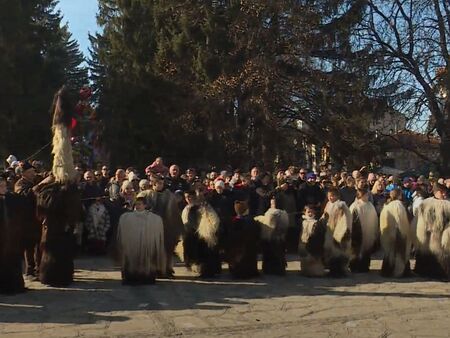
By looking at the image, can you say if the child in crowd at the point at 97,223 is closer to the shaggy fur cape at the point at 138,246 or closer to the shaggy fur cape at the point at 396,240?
the shaggy fur cape at the point at 138,246

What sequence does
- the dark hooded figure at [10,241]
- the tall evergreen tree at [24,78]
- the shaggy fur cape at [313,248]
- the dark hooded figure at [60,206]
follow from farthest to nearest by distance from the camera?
the tall evergreen tree at [24,78] → the shaggy fur cape at [313,248] → the dark hooded figure at [60,206] → the dark hooded figure at [10,241]

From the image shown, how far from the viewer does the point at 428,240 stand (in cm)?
1052

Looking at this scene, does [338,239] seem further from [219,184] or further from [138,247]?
[138,247]

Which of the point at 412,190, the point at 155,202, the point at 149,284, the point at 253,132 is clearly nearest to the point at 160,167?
the point at 155,202

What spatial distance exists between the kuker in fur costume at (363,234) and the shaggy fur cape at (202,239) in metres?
2.58

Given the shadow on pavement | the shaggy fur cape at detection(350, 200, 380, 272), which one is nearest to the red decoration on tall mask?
the shadow on pavement

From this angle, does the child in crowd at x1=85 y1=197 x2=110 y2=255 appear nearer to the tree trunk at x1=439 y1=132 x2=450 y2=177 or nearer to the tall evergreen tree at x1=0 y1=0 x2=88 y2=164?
the tree trunk at x1=439 y1=132 x2=450 y2=177

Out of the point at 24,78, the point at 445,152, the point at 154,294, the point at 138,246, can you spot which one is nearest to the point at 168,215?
the point at 138,246

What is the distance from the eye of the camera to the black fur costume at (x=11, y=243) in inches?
347

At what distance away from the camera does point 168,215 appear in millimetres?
10359

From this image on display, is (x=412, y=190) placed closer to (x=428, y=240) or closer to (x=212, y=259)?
(x=428, y=240)

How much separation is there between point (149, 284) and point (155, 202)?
150 centimetres

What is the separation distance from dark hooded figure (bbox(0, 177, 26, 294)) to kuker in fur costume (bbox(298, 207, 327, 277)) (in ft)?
15.5

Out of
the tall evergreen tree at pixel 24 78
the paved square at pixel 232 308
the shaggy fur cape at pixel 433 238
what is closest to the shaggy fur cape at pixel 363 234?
the paved square at pixel 232 308
